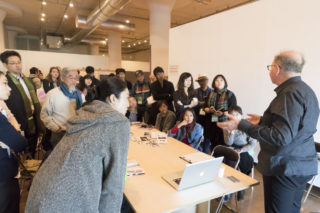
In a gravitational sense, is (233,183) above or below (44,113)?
below

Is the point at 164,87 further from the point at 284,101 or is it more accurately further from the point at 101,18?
the point at 101,18

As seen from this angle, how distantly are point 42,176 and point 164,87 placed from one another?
313 centimetres

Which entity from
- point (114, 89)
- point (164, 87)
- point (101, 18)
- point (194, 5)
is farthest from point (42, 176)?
point (194, 5)

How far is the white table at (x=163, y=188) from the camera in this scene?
1251mm

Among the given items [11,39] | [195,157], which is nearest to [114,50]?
[11,39]

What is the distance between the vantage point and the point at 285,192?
136 cm

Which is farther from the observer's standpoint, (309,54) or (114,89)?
(309,54)

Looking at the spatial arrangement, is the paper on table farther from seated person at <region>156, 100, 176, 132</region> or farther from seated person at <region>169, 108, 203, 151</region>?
seated person at <region>156, 100, 176, 132</region>

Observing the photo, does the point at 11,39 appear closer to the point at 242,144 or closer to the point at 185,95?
the point at 185,95

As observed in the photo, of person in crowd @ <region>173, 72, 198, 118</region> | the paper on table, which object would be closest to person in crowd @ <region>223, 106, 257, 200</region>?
the paper on table

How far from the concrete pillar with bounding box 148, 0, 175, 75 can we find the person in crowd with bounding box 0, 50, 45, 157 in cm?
384

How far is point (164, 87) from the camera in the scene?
394 centimetres

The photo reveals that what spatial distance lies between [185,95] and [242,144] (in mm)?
1263

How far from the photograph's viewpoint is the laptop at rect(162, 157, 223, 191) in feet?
4.31
